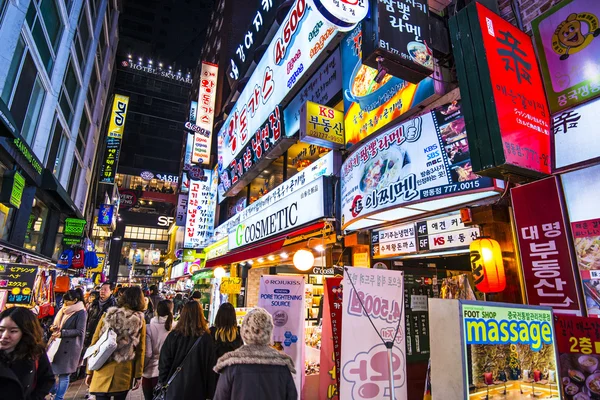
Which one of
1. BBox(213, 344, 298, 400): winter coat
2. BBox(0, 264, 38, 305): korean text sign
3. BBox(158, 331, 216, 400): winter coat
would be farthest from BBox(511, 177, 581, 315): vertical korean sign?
BBox(0, 264, 38, 305): korean text sign

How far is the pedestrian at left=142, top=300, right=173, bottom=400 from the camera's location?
18.4ft

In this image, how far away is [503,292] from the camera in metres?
4.85

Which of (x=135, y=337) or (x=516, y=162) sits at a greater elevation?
(x=516, y=162)

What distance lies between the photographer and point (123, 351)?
15.3ft

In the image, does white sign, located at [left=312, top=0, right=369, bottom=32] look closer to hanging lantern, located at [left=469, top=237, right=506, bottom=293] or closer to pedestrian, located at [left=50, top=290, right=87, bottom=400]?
hanging lantern, located at [left=469, top=237, right=506, bottom=293]

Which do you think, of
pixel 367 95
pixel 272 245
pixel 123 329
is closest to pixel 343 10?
pixel 367 95

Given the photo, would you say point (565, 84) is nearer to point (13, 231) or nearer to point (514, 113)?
point (514, 113)

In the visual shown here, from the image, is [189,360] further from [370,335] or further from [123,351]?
[370,335]

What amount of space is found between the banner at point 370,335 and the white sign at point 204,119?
19.6 m

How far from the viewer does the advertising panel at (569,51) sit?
13.0 feet

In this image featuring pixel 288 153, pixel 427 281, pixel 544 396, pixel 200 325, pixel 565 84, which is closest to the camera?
pixel 544 396

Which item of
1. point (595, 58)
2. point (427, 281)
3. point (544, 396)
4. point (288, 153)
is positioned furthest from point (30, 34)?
point (544, 396)

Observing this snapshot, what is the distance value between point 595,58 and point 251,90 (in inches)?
539

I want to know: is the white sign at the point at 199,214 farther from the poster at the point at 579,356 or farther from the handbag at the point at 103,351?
the poster at the point at 579,356
